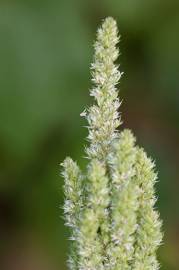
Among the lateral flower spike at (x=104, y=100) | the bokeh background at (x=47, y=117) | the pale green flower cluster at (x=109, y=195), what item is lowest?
the pale green flower cluster at (x=109, y=195)

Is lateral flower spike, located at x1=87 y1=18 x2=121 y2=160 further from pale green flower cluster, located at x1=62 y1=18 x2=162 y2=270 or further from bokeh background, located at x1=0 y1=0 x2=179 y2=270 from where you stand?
bokeh background, located at x1=0 y1=0 x2=179 y2=270

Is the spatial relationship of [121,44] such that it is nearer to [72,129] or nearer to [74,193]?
[72,129]

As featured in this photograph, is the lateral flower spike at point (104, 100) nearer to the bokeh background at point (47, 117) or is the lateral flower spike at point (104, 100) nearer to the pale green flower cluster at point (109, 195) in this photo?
the pale green flower cluster at point (109, 195)

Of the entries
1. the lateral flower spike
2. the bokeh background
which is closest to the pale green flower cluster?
the lateral flower spike

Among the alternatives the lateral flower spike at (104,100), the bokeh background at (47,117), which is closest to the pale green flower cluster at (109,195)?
the lateral flower spike at (104,100)

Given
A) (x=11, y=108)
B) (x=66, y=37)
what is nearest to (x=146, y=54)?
(x=66, y=37)
